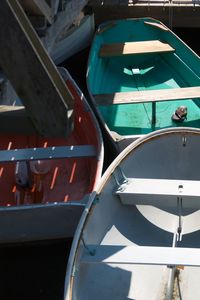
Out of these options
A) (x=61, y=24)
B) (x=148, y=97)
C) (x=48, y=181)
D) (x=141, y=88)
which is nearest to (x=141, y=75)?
(x=141, y=88)

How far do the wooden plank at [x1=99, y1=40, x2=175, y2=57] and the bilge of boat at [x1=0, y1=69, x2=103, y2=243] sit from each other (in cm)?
150

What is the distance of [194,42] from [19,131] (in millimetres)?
6911

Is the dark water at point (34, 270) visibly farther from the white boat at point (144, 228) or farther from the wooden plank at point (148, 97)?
the wooden plank at point (148, 97)

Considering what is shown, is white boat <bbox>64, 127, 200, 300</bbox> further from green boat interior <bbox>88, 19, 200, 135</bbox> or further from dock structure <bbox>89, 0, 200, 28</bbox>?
dock structure <bbox>89, 0, 200, 28</bbox>

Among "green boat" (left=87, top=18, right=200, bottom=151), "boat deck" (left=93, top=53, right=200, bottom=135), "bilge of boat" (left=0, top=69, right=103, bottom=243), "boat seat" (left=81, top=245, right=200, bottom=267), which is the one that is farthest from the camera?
"boat deck" (left=93, top=53, right=200, bottom=135)

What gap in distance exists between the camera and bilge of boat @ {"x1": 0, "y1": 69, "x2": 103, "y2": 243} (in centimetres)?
358

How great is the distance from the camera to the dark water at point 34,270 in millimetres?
4098

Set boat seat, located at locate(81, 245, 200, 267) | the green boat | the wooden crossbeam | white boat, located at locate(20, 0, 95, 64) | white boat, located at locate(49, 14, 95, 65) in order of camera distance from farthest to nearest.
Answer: white boat, located at locate(49, 14, 95, 65) → the green boat → white boat, located at locate(20, 0, 95, 64) → the wooden crossbeam → boat seat, located at locate(81, 245, 200, 267)

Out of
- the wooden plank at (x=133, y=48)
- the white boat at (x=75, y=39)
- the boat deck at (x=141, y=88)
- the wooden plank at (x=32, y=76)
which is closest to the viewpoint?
the wooden plank at (x=32, y=76)

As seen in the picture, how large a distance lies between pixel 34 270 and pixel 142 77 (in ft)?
12.2

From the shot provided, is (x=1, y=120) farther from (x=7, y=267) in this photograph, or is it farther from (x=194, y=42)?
(x=194, y=42)

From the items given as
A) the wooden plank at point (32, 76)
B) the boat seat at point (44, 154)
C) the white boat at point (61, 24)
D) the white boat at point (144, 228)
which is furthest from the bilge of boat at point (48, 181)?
the wooden plank at point (32, 76)

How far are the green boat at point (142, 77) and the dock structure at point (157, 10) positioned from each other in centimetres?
99

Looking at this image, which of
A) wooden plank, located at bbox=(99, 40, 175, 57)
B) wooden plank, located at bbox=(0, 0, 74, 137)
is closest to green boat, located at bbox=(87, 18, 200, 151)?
wooden plank, located at bbox=(99, 40, 175, 57)
